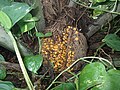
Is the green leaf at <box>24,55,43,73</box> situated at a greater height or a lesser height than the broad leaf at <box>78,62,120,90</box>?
lesser

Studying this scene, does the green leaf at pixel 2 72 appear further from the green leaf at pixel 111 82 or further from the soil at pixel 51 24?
the green leaf at pixel 111 82

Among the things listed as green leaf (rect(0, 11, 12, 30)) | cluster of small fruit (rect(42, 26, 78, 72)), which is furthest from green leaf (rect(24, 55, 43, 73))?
green leaf (rect(0, 11, 12, 30))

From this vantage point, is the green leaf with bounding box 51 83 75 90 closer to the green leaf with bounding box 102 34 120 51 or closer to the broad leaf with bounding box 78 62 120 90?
the broad leaf with bounding box 78 62 120 90

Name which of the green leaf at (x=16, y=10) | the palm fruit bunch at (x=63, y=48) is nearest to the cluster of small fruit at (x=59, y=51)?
the palm fruit bunch at (x=63, y=48)

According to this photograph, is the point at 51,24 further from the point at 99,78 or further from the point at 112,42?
the point at 99,78

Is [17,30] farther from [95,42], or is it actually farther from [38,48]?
[95,42]

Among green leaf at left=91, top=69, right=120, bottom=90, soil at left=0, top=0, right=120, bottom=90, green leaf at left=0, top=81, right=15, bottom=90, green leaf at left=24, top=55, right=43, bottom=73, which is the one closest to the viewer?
green leaf at left=91, top=69, right=120, bottom=90
